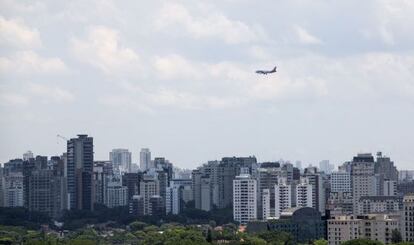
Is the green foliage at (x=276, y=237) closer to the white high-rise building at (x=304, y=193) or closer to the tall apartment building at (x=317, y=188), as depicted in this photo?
the white high-rise building at (x=304, y=193)

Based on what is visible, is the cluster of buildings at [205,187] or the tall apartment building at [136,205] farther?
the tall apartment building at [136,205]

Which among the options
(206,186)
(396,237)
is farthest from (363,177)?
(396,237)

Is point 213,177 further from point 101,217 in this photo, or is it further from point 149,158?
point 149,158

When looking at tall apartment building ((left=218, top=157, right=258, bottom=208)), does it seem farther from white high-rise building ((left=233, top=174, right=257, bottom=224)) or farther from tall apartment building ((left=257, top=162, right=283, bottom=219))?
white high-rise building ((left=233, top=174, right=257, bottom=224))

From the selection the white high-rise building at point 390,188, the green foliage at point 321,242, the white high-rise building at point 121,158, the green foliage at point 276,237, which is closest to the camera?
the green foliage at point 321,242

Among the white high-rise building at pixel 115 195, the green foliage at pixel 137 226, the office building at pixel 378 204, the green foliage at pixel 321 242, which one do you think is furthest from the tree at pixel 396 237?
the white high-rise building at pixel 115 195

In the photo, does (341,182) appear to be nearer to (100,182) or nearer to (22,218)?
(100,182)

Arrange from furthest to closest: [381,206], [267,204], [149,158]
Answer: [149,158] → [267,204] → [381,206]

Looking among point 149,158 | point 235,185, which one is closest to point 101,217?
point 235,185
